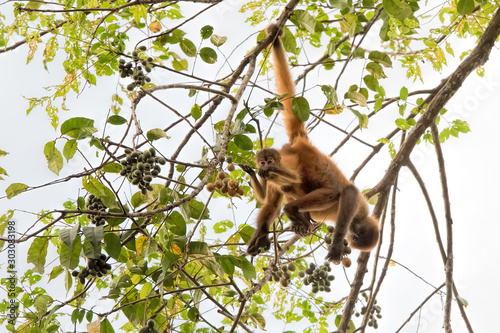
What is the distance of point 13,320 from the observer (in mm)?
3744

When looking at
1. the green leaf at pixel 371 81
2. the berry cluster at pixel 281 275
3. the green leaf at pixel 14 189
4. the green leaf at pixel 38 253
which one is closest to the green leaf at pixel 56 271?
the green leaf at pixel 38 253

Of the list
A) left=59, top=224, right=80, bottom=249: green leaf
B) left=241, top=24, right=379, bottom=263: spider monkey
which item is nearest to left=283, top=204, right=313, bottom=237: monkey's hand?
left=241, top=24, right=379, bottom=263: spider monkey

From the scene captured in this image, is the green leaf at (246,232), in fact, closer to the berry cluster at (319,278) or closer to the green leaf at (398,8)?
the berry cluster at (319,278)

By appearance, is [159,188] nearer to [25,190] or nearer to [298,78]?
[25,190]

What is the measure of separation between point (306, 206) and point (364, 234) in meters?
1.00

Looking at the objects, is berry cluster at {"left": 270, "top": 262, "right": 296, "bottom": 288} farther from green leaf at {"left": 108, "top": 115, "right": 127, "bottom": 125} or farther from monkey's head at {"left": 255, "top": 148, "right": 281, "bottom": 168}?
green leaf at {"left": 108, "top": 115, "right": 127, "bottom": 125}

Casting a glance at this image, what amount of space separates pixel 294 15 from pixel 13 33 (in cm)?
273

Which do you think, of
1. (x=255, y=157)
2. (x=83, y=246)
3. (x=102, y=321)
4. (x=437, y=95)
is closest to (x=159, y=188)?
(x=83, y=246)

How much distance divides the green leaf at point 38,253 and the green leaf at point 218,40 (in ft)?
6.05

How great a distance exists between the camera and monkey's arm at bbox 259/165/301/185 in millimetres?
3928

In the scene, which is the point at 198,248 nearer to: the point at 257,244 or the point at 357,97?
the point at 257,244

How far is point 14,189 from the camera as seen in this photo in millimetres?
2984

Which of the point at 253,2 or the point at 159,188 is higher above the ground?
the point at 253,2

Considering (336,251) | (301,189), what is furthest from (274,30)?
(336,251)
